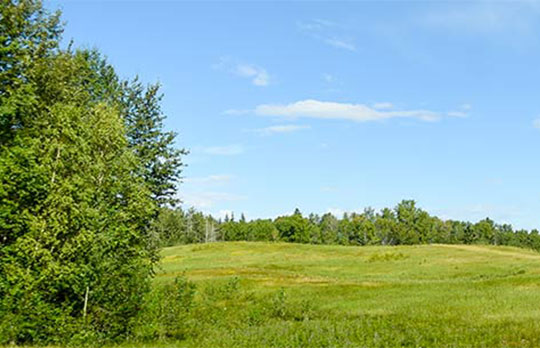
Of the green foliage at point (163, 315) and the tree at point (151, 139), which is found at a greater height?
the tree at point (151, 139)

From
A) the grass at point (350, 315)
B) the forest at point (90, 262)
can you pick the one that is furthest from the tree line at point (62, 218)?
the grass at point (350, 315)

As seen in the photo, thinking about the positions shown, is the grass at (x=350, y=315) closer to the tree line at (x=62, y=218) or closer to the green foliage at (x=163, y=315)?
the green foliage at (x=163, y=315)

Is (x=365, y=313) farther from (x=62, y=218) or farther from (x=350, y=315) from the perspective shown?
(x=62, y=218)

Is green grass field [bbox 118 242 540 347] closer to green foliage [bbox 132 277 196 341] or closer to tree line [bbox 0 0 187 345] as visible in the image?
green foliage [bbox 132 277 196 341]

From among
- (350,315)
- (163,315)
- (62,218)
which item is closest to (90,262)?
(62,218)

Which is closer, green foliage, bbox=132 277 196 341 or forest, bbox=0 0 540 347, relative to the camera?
forest, bbox=0 0 540 347

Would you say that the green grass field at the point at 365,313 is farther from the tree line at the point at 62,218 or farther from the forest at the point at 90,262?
the tree line at the point at 62,218

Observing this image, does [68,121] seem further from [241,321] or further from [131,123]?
[131,123]

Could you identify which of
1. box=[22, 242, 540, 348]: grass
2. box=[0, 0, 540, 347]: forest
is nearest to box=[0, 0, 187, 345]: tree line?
box=[0, 0, 540, 347]: forest

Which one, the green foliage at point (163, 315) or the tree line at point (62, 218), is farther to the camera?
the green foliage at point (163, 315)

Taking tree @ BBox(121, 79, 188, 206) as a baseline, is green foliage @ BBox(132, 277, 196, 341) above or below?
below

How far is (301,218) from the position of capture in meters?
186

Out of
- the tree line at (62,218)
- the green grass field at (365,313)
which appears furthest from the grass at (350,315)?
the tree line at (62,218)

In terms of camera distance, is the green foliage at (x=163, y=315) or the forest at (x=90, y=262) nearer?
the forest at (x=90, y=262)
